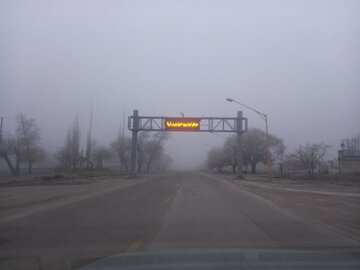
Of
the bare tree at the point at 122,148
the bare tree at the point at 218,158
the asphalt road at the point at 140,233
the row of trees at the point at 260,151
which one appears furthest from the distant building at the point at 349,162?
the asphalt road at the point at 140,233

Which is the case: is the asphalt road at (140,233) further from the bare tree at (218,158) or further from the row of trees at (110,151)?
the bare tree at (218,158)

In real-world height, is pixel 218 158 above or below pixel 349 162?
above

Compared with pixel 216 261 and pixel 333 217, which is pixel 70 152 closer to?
pixel 333 217

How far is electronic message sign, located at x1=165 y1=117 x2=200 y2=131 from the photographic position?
66500 millimetres

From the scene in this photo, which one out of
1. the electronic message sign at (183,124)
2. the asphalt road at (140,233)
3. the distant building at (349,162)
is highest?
the electronic message sign at (183,124)

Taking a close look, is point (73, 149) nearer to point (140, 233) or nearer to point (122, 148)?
point (122, 148)

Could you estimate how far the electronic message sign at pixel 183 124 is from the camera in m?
66.5

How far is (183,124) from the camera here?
6675 centimetres

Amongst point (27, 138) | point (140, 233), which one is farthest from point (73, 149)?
point (140, 233)

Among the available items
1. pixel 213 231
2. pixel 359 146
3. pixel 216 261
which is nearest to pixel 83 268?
pixel 216 261

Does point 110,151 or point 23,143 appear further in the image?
point 110,151

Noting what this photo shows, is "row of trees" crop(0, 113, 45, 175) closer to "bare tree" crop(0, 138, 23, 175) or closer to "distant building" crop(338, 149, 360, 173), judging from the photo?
"bare tree" crop(0, 138, 23, 175)

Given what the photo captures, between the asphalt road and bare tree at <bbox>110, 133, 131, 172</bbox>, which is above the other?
bare tree at <bbox>110, 133, 131, 172</bbox>

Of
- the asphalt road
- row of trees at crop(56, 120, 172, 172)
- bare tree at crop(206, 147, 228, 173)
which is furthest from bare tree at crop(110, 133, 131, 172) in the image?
the asphalt road
